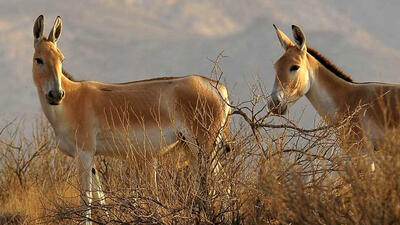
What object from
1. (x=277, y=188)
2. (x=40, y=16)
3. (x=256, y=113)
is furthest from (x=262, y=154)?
(x=40, y=16)

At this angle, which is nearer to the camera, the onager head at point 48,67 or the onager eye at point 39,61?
the onager head at point 48,67

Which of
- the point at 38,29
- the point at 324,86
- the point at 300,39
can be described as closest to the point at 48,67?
the point at 38,29

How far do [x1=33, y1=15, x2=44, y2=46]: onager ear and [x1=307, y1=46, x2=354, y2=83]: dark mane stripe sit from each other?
3344mm

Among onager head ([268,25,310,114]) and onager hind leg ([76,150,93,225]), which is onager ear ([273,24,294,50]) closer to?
onager head ([268,25,310,114])

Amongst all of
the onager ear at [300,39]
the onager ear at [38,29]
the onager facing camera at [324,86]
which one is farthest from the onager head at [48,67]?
the onager ear at [300,39]

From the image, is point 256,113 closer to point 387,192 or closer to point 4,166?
point 387,192

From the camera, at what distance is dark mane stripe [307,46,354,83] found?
903cm

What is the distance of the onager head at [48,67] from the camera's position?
813cm

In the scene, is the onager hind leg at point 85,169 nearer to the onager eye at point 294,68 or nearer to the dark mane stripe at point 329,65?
the onager eye at point 294,68

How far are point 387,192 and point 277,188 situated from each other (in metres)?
0.71

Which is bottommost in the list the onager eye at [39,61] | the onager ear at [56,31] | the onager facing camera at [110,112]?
the onager facing camera at [110,112]

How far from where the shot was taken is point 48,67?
324 inches

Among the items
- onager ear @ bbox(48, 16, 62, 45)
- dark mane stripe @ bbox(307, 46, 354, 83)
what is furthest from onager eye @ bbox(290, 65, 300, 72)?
onager ear @ bbox(48, 16, 62, 45)

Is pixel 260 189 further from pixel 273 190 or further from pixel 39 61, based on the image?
pixel 39 61
